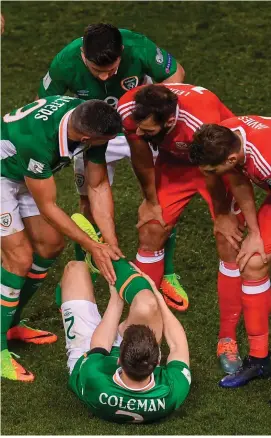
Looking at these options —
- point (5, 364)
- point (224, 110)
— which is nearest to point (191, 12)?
point (224, 110)

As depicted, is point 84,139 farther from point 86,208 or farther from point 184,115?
point 86,208

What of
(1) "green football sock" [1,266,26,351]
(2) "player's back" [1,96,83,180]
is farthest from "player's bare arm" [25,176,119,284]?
(1) "green football sock" [1,266,26,351]

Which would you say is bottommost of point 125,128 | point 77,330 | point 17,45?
point 17,45

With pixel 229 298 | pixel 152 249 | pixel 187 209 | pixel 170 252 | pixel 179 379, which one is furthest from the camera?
pixel 187 209

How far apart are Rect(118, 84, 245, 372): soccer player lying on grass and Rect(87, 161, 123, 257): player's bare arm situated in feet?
0.88

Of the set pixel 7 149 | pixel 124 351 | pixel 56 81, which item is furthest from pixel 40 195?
pixel 56 81

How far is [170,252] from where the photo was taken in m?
7.61

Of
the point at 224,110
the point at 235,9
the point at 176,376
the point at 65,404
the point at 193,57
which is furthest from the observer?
the point at 235,9

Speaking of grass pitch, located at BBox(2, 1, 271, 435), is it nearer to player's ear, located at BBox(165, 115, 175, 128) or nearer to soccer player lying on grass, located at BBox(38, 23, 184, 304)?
soccer player lying on grass, located at BBox(38, 23, 184, 304)

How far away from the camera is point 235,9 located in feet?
38.8

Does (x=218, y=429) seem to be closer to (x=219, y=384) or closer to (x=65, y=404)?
(x=219, y=384)

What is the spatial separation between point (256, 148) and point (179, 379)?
1.40 m

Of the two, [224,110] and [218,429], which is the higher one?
[224,110]

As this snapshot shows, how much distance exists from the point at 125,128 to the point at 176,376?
168 cm
